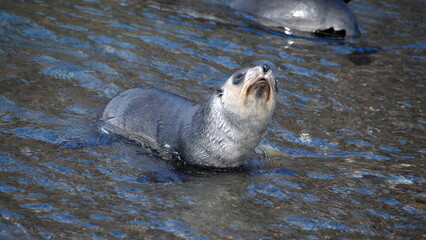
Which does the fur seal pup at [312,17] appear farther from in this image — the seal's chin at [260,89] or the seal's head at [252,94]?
the seal's chin at [260,89]

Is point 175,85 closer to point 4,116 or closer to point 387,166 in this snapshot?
point 4,116

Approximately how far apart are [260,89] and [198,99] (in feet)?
7.56

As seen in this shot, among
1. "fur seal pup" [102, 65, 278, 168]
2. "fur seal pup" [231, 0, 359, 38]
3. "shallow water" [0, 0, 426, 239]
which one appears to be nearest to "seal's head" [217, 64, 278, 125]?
"fur seal pup" [102, 65, 278, 168]

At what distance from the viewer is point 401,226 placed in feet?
15.8

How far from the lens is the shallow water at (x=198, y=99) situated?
464cm

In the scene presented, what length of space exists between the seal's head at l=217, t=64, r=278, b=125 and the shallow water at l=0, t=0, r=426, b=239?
65 centimetres

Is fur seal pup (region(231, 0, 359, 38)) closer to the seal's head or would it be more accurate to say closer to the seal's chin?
the seal's head

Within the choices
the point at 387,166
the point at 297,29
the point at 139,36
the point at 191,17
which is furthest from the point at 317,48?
the point at 387,166

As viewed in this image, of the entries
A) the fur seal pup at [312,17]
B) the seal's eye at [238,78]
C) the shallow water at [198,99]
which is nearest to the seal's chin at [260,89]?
the seal's eye at [238,78]

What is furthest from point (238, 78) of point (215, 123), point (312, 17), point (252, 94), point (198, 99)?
point (312, 17)

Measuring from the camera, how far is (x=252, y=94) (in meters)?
5.52

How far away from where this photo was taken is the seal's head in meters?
5.40

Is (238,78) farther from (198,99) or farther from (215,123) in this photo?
(198,99)

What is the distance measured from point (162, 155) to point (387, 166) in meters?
2.46
